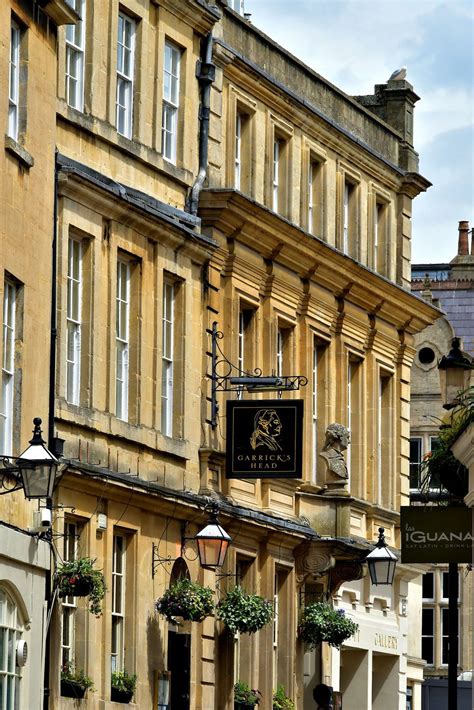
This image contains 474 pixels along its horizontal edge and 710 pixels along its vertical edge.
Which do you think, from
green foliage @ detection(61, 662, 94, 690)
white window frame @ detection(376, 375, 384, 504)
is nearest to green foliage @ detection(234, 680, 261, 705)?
green foliage @ detection(61, 662, 94, 690)

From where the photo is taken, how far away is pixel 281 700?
42.9 meters

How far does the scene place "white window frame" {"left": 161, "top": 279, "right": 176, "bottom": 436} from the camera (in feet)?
127

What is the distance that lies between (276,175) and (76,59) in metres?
9.44

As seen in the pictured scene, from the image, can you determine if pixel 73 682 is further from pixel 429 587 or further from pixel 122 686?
pixel 429 587

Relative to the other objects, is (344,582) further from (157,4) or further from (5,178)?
(5,178)

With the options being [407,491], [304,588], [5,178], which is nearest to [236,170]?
[304,588]

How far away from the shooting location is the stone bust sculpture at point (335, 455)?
45094mm

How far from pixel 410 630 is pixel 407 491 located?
14.0 feet

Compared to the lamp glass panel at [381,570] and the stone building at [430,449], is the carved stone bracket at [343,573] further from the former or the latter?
the stone building at [430,449]

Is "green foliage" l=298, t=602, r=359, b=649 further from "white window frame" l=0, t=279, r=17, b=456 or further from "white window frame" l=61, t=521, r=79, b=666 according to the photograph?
"white window frame" l=0, t=279, r=17, b=456

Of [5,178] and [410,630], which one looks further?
[410,630]

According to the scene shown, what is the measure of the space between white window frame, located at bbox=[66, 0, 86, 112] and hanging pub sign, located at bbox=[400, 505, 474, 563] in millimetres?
10493

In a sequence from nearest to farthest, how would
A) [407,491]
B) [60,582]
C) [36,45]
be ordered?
[36,45], [60,582], [407,491]

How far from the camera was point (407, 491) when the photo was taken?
167ft
